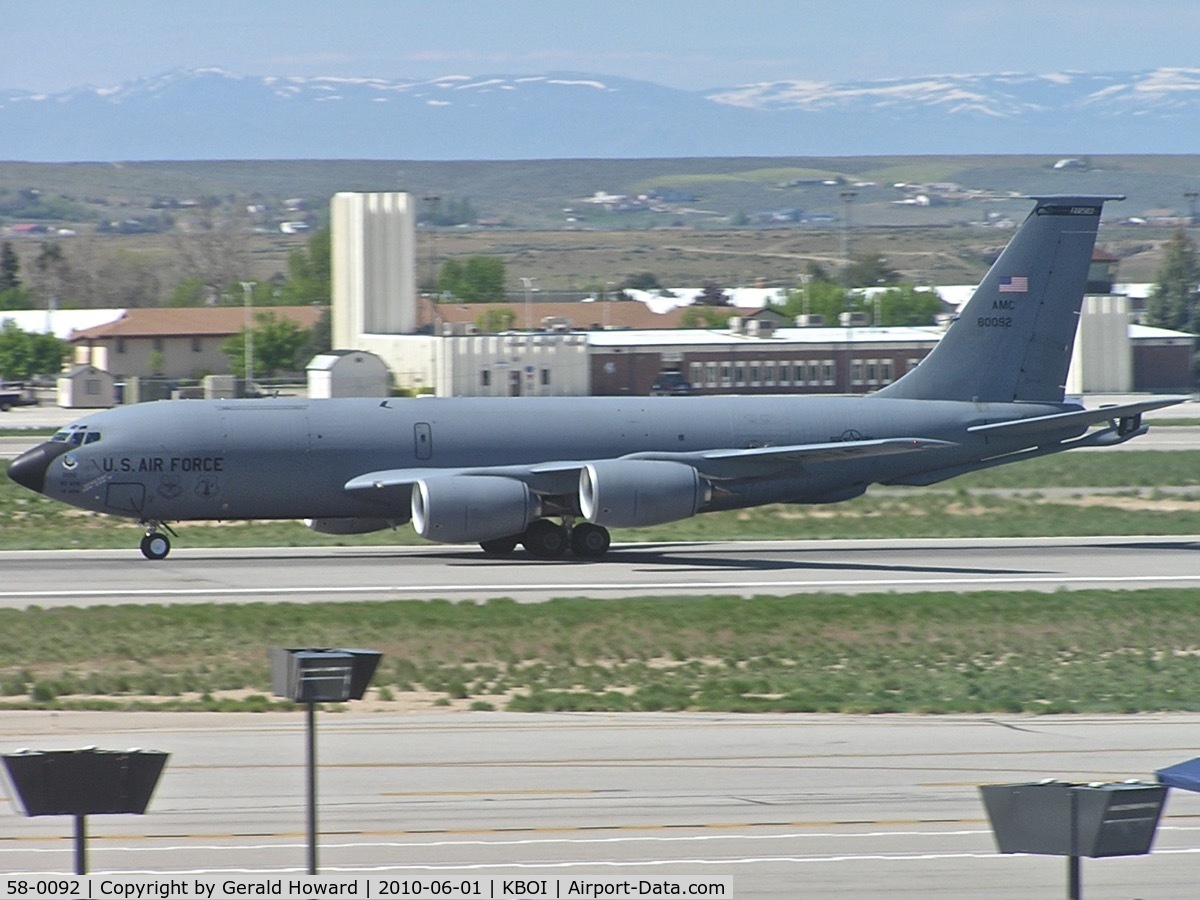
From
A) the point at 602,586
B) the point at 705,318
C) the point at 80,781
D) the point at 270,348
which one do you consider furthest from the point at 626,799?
the point at 705,318

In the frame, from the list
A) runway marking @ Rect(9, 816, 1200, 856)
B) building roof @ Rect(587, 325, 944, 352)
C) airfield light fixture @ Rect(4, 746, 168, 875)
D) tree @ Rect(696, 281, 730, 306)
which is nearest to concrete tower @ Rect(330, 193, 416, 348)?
building roof @ Rect(587, 325, 944, 352)

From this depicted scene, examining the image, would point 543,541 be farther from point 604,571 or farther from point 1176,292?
point 1176,292

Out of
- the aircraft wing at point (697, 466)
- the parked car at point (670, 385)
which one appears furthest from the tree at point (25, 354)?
the aircraft wing at point (697, 466)

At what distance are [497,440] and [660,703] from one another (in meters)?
16.0

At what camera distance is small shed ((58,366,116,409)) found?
97688mm

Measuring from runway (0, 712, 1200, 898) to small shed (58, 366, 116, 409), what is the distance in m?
79.7

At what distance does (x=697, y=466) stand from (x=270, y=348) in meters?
83.8

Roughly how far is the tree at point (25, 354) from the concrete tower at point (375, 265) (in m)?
19.9

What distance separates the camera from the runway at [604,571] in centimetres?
3203

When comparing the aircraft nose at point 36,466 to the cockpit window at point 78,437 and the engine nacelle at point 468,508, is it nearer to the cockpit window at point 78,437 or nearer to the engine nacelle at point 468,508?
the cockpit window at point 78,437

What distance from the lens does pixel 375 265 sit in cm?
11175

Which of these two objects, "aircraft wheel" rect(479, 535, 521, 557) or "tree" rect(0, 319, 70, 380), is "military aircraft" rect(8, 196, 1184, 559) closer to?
"aircraft wheel" rect(479, 535, 521, 557)

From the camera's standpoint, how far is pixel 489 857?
46.8 ft

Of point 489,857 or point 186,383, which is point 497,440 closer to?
point 489,857
